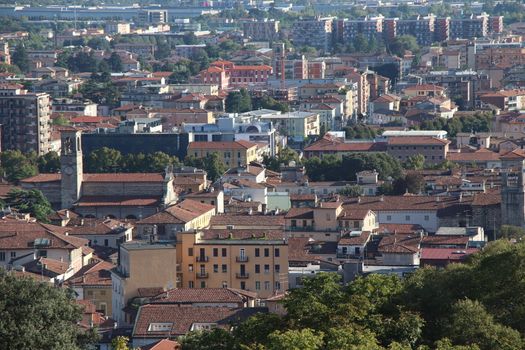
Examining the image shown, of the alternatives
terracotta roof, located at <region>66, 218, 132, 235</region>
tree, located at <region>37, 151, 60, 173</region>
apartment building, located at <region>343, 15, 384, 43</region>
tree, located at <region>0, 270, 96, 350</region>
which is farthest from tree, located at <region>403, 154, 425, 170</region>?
apartment building, located at <region>343, 15, 384, 43</region>

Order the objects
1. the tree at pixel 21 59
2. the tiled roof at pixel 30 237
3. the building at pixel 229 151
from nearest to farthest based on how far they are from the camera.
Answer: the tiled roof at pixel 30 237, the building at pixel 229 151, the tree at pixel 21 59

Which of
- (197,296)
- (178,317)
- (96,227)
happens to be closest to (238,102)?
(96,227)

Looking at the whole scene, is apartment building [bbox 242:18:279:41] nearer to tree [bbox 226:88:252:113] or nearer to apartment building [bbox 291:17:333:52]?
apartment building [bbox 291:17:333:52]

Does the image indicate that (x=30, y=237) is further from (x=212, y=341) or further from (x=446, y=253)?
(x=212, y=341)

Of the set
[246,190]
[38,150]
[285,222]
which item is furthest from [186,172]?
[38,150]

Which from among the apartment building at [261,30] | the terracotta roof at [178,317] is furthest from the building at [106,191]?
the apartment building at [261,30]

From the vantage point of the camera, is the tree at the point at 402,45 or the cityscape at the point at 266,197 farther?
the tree at the point at 402,45

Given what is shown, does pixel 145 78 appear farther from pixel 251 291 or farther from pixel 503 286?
pixel 503 286

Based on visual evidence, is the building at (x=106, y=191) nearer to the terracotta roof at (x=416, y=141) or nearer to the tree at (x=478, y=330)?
the terracotta roof at (x=416, y=141)
